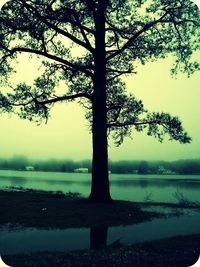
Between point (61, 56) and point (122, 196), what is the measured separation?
704cm

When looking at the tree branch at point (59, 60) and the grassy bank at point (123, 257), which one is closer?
the grassy bank at point (123, 257)

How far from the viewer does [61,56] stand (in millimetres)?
19609

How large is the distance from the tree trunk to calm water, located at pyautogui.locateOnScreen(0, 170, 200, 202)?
0.46 m

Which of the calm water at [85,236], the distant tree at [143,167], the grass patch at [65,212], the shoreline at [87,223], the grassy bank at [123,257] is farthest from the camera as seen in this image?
the distant tree at [143,167]

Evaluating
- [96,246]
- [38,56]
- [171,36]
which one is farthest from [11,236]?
[171,36]

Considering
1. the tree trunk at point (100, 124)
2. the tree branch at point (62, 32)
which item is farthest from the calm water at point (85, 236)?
A: the tree branch at point (62, 32)

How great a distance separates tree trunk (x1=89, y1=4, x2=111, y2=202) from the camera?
1734 centimetres

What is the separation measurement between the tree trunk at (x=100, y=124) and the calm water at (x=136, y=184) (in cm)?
46

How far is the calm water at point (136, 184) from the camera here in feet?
55.1

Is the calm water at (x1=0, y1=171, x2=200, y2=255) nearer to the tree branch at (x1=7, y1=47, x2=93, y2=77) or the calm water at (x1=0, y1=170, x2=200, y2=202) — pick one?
the calm water at (x1=0, y1=170, x2=200, y2=202)

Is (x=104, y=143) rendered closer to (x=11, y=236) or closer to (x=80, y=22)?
(x=80, y=22)

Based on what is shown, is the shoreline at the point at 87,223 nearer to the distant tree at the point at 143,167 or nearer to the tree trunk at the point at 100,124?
the tree trunk at the point at 100,124

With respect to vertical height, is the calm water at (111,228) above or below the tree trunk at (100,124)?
below

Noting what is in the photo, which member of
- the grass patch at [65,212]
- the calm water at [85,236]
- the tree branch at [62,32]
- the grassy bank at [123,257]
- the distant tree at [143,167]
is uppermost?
the tree branch at [62,32]
